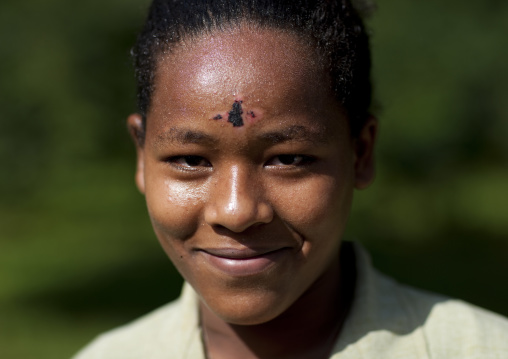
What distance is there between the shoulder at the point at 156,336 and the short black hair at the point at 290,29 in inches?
27.6

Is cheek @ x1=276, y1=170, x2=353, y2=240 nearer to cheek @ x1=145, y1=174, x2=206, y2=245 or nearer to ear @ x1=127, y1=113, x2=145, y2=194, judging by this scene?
cheek @ x1=145, y1=174, x2=206, y2=245

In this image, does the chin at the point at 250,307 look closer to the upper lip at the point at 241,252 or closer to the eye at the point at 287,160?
the upper lip at the point at 241,252

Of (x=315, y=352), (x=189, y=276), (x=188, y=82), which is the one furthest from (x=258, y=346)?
(x=188, y=82)

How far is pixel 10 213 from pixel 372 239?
12.1 ft

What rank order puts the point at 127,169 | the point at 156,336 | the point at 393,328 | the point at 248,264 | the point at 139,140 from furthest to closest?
the point at 127,169 < the point at 156,336 < the point at 139,140 < the point at 393,328 < the point at 248,264

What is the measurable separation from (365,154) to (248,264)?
0.57m

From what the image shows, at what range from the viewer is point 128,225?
6.82 m

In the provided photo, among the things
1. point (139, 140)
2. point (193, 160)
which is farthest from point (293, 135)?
point (139, 140)

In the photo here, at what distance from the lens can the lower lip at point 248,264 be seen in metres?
1.98

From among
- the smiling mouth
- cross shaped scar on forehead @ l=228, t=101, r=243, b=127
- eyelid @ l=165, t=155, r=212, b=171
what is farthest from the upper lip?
cross shaped scar on forehead @ l=228, t=101, r=243, b=127

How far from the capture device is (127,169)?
7.67 meters

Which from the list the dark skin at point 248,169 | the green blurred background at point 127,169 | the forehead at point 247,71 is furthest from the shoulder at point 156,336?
the green blurred background at point 127,169

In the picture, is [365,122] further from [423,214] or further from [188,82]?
[423,214]

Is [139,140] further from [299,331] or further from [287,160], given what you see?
[299,331]
